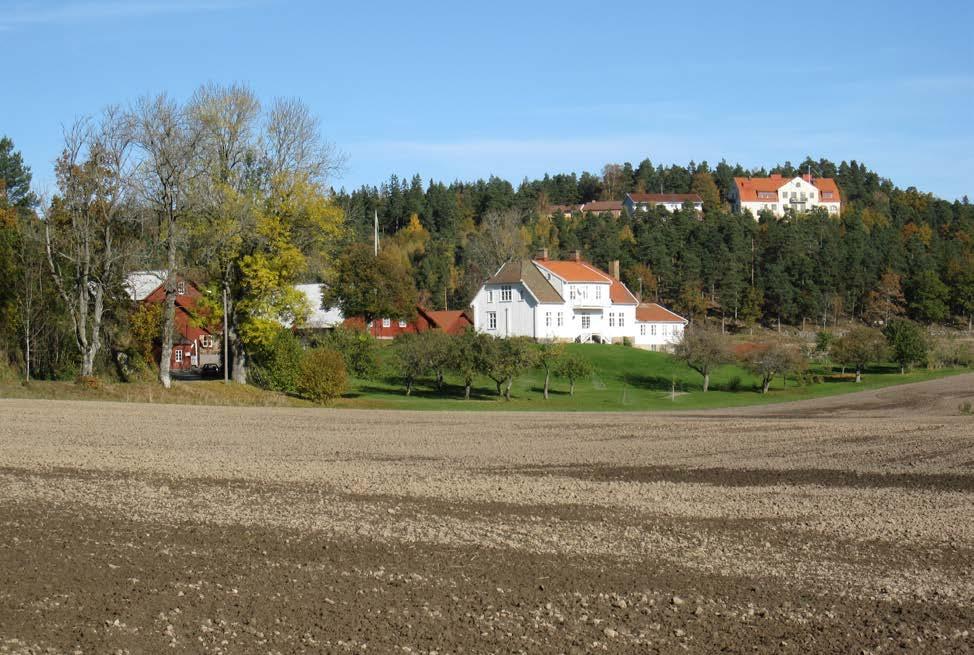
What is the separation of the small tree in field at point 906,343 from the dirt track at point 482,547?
4920cm

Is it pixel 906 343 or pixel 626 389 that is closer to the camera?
pixel 626 389

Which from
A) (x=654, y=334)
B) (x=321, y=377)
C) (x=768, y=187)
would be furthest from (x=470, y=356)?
(x=768, y=187)

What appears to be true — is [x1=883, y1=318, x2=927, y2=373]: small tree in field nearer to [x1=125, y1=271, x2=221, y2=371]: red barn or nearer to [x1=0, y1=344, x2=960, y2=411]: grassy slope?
[x1=0, y1=344, x2=960, y2=411]: grassy slope

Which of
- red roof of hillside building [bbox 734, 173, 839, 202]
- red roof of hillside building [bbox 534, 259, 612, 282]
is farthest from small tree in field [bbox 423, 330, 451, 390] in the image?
red roof of hillside building [bbox 734, 173, 839, 202]

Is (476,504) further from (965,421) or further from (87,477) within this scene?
(965,421)

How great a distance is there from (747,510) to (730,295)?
9653 centimetres

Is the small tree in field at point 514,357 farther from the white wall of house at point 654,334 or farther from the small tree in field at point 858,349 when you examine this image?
the white wall of house at point 654,334

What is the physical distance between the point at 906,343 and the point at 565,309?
982 inches

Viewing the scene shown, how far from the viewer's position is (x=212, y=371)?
65.4m

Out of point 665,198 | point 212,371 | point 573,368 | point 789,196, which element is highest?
point 665,198

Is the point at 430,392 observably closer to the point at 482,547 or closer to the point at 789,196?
the point at 482,547

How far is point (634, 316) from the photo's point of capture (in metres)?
87.7

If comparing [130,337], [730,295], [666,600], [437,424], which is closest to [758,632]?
[666,600]

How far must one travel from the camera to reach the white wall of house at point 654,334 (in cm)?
8794
